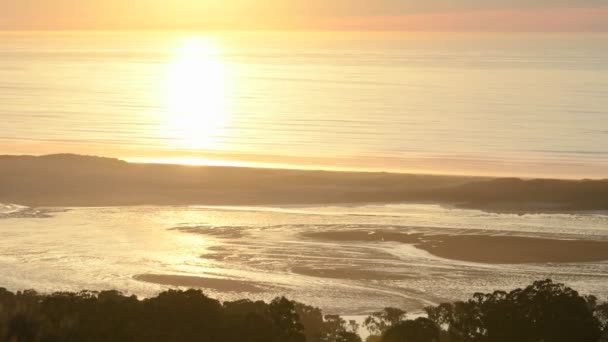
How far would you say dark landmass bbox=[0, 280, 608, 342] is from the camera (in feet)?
50.5

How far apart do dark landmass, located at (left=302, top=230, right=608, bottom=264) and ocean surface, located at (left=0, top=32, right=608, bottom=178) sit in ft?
40.1

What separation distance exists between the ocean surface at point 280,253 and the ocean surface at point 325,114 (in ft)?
32.2

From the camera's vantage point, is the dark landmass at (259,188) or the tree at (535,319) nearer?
the tree at (535,319)

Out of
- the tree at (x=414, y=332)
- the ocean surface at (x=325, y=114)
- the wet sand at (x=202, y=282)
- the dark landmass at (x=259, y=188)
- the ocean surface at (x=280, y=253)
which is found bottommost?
the tree at (x=414, y=332)

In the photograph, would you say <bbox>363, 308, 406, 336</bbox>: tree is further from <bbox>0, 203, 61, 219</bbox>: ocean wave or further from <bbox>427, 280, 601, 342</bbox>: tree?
<bbox>0, 203, 61, 219</bbox>: ocean wave

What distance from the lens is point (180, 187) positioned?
4144 centimetres

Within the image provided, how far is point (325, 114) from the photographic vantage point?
221 ft

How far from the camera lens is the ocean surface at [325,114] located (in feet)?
163

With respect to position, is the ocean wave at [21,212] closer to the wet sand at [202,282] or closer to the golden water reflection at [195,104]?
the wet sand at [202,282]

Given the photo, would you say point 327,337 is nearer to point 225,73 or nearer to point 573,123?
point 573,123

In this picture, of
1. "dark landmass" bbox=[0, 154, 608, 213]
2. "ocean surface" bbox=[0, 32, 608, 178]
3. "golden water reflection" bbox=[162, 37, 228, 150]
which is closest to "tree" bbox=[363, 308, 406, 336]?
"dark landmass" bbox=[0, 154, 608, 213]

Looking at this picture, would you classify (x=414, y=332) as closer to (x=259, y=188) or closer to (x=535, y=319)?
(x=535, y=319)

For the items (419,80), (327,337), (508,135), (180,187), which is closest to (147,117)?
(508,135)

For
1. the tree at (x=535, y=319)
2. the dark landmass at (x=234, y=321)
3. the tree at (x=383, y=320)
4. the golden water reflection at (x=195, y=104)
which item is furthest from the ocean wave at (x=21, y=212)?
the tree at (x=535, y=319)
